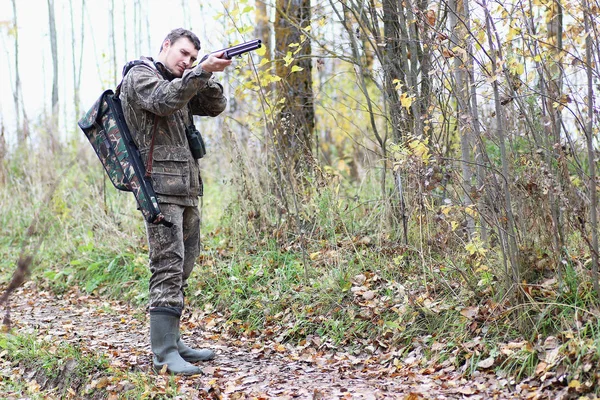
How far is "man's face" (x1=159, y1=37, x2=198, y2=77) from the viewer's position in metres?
3.94

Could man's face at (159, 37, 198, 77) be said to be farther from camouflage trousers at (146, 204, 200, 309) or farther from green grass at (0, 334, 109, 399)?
green grass at (0, 334, 109, 399)

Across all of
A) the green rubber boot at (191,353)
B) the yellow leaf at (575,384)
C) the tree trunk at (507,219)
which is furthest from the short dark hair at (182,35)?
the yellow leaf at (575,384)

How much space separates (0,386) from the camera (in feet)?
14.2

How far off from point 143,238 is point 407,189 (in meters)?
3.44

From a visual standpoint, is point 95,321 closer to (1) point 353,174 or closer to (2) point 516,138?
(2) point 516,138

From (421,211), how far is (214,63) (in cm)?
205

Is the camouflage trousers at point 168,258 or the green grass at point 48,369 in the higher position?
the camouflage trousers at point 168,258

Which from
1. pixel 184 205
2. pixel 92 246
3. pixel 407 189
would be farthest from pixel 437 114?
pixel 92 246

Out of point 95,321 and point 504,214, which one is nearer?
point 504,214

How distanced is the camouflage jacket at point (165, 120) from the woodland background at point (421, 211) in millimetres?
454

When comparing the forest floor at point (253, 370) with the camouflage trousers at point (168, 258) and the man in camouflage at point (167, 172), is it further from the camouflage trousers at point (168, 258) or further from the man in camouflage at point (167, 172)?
the camouflage trousers at point (168, 258)

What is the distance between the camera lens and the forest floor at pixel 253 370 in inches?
138

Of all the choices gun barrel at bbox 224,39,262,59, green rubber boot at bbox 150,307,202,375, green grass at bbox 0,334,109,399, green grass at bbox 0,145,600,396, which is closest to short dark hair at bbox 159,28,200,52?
gun barrel at bbox 224,39,262,59

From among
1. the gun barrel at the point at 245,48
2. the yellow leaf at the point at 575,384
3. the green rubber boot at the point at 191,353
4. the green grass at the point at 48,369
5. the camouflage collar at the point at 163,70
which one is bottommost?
the green grass at the point at 48,369
